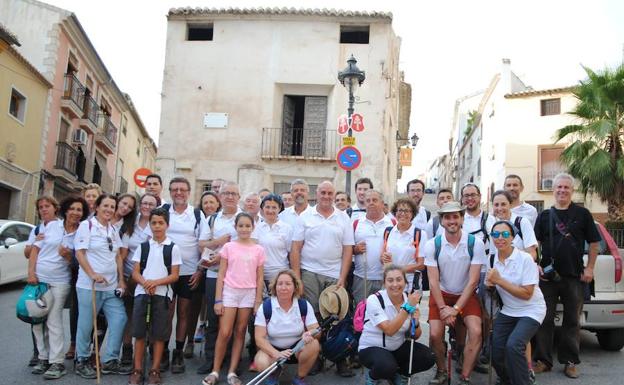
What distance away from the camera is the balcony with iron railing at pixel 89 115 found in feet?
85.9

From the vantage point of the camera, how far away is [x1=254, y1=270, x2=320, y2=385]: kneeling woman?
5062mm

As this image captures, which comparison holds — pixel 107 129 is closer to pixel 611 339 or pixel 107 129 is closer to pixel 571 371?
pixel 611 339

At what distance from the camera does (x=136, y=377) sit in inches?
202

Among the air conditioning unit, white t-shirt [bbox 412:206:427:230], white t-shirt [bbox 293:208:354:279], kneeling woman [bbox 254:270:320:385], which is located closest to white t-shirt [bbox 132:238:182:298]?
kneeling woman [bbox 254:270:320:385]

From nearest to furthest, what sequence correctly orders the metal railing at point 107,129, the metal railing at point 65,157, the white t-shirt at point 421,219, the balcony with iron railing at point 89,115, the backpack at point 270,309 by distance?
the backpack at point 270,309 → the white t-shirt at point 421,219 → the metal railing at point 65,157 → the balcony with iron railing at point 89,115 → the metal railing at point 107,129

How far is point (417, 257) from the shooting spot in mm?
5770

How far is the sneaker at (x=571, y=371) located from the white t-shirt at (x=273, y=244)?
3.16 meters

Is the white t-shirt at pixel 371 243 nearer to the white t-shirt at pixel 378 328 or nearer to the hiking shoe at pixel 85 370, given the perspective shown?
the white t-shirt at pixel 378 328

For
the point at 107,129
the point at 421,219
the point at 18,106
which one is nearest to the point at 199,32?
the point at 18,106

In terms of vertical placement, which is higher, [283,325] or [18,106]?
[18,106]

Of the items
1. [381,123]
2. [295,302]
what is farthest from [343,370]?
[381,123]

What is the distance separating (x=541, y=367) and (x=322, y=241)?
272 cm

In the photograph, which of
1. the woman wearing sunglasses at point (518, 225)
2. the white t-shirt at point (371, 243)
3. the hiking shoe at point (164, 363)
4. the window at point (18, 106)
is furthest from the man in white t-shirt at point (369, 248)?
the window at point (18, 106)

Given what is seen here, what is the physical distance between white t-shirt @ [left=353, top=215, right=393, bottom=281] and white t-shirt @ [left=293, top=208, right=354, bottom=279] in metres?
0.20
